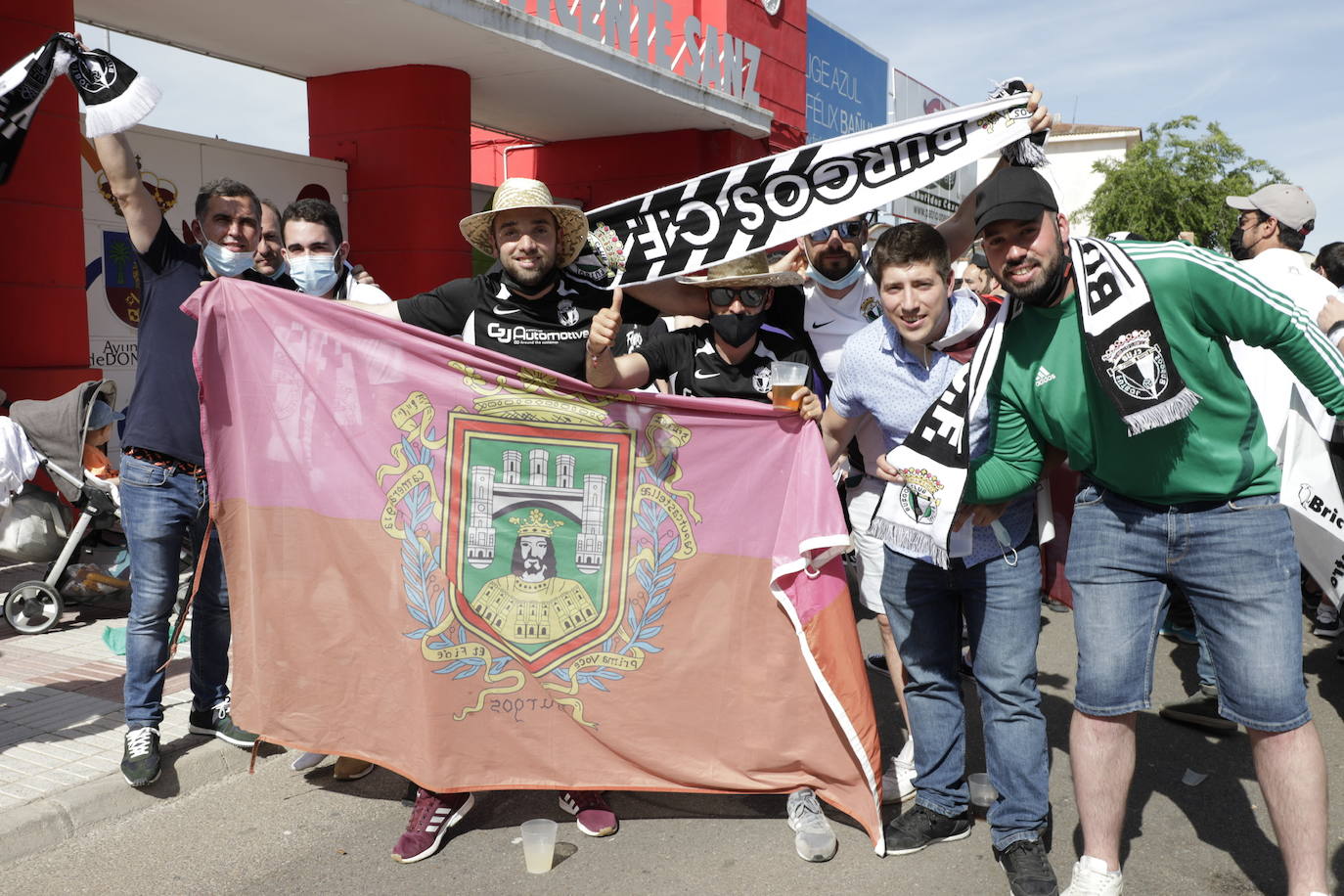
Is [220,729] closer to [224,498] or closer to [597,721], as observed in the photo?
[224,498]

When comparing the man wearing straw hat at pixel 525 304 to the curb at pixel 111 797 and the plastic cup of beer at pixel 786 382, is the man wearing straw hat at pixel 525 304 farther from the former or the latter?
the curb at pixel 111 797

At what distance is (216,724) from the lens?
458 cm

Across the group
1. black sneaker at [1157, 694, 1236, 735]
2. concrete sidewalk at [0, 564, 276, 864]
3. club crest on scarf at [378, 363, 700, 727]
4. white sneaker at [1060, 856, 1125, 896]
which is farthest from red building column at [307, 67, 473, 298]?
white sneaker at [1060, 856, 1125, 896]

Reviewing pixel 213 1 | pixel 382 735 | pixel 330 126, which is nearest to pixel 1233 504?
pixel 382 735

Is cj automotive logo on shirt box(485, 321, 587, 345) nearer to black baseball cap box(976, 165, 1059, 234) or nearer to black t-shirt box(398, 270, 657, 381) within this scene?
black t-shirt box(398, 270, 657, 381)

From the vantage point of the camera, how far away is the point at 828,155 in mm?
4254

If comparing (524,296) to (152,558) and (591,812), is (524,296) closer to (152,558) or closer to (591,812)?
(152,558)

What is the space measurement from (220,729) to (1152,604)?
12.2 feet

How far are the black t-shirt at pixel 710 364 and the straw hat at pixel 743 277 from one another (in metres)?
0.20

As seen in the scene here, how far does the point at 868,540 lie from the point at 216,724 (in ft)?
9.42

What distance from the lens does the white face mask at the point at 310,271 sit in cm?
445

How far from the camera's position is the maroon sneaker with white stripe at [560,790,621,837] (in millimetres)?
3881

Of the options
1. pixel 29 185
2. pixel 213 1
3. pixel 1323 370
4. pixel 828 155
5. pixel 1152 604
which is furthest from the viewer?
pixel 213 1

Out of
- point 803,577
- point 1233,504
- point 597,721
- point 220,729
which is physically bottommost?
point 220,729
